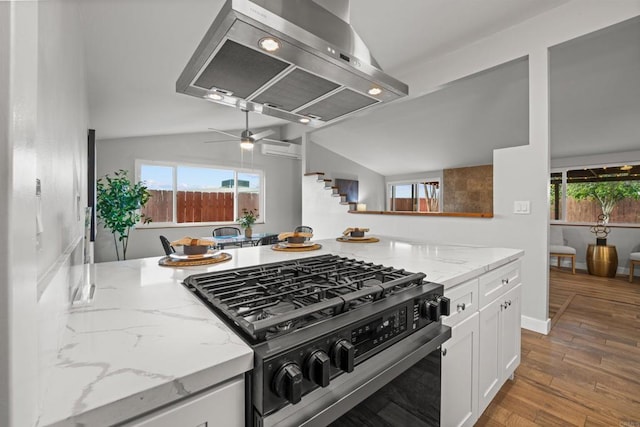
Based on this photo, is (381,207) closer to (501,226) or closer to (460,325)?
(501,226)

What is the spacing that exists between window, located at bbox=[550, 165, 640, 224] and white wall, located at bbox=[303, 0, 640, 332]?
391 cm

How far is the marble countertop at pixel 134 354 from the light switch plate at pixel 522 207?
2.95 metres

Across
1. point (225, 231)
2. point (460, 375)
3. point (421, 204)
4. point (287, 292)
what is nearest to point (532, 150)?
point (460, 375)

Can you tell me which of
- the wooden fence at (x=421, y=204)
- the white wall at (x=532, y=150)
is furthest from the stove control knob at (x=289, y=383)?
the wooden fence at (x=421, y=204)

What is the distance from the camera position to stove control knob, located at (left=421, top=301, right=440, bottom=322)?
93 centimetres

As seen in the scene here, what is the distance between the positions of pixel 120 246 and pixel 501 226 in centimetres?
555

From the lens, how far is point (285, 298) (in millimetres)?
824

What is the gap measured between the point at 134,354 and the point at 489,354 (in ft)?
5.34

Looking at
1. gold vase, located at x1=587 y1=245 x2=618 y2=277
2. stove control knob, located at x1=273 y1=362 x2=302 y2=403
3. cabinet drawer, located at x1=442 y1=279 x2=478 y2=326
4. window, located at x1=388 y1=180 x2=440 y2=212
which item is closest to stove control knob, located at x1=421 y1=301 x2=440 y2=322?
cabinet drawer, located at x1=442 y1=279 x2=478 y2=326

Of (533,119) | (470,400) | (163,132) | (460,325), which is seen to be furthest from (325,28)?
(163,132)

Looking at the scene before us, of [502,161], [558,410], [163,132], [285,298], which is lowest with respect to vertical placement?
[558,410]

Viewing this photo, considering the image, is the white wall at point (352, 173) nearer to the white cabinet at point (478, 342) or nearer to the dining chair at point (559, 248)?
the dining chair at point (559, 248)

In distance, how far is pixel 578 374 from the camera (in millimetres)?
1949

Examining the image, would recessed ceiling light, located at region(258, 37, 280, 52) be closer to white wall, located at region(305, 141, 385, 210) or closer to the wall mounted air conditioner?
the wall mounted air conditioner
